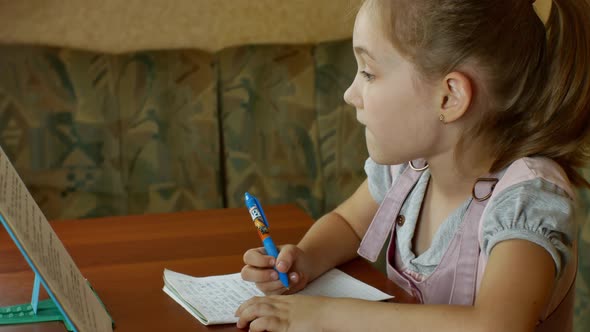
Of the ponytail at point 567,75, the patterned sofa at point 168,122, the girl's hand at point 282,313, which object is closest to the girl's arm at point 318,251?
the girl's hand at point 282,313

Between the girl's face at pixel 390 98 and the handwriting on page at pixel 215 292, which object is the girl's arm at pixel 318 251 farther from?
the girl's face at pixel 390 98

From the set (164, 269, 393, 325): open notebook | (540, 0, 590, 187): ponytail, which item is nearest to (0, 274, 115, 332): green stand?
(164, 269, 393, 325): open notebook

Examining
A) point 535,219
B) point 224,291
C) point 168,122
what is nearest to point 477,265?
point 535,219

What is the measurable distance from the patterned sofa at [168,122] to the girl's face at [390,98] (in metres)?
1.27

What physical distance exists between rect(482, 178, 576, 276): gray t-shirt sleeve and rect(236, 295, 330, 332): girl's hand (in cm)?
25

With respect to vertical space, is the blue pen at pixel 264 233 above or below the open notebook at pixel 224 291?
above

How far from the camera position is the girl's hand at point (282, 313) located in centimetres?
99

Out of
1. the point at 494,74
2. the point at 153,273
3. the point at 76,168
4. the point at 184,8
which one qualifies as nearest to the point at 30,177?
the point at 76,168

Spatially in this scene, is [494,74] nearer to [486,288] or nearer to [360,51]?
[360,51]

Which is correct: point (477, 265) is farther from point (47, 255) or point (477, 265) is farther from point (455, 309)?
point (47, 255)

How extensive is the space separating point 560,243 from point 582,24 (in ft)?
1.15

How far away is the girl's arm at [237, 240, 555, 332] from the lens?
2.99 feet

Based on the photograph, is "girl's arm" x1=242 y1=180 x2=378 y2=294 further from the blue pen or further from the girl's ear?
the girl's ear

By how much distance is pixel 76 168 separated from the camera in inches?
91.9
